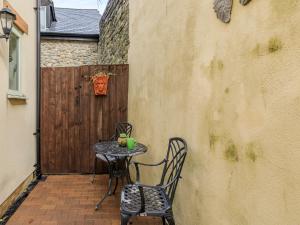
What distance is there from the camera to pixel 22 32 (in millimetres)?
3795

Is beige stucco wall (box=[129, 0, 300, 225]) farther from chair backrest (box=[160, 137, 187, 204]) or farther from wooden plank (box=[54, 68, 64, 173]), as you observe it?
wooden plank (box=[54, 68, 64, 173])

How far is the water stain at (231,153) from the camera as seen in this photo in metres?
1.46

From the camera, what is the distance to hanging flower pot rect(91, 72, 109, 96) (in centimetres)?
450

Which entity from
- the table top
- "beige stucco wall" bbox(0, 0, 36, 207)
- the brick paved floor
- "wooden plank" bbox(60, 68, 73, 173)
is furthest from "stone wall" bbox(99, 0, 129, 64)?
the brick paved floor

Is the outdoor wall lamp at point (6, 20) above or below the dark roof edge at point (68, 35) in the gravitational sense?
below

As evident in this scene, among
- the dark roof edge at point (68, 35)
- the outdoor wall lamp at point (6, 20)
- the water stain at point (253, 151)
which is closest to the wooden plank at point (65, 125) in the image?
the outdoor wall lamp at point (6, 20)

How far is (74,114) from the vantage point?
471 centimetres

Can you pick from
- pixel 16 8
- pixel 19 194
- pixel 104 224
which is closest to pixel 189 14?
pixel 104 224

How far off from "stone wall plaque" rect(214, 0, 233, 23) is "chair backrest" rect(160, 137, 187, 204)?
39.9 inches

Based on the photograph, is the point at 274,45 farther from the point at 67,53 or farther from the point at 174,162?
the point at 67,53

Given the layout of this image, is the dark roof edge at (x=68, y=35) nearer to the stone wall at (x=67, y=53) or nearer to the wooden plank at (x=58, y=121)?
the stone wall at (x=67, y=53)

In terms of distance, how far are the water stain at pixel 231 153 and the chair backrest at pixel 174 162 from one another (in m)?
0.60

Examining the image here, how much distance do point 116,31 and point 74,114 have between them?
2.11m

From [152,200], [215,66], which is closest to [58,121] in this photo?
[152,200]
